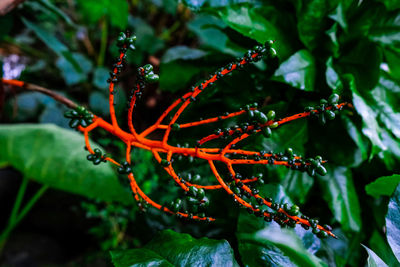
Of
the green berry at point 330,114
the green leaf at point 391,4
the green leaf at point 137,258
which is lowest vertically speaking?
the green leaf at point 137,258

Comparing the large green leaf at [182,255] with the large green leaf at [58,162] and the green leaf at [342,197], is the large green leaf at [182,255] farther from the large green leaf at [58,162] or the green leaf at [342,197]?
the large green leaf at [58,162]

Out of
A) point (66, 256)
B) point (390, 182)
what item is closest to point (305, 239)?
point (390, 182)

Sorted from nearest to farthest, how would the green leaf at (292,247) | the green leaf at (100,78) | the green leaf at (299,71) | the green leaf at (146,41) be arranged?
the green leaf at (292,247) < the green leaf at (299,71) < the green leaf at (100,78) < the green leaf at (146,41)

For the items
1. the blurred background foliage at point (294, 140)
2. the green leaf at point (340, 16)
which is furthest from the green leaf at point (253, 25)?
the green leaf at point (340, 16)

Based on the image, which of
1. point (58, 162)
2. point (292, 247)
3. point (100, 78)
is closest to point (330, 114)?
point (292, 247)

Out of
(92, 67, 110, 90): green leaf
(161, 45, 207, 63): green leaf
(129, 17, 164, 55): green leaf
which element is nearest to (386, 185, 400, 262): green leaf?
(161, 45, 207, 63): green leaf

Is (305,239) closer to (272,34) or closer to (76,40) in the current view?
(272,34)

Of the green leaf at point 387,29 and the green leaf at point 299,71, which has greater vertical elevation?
the green leaf at point 387,29

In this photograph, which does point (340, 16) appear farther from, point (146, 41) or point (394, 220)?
point (146, 41)
